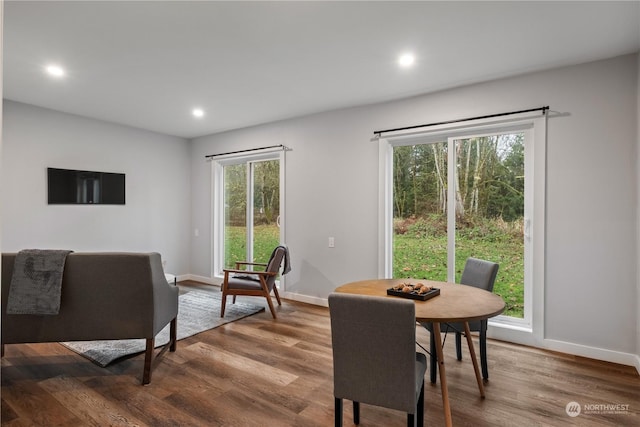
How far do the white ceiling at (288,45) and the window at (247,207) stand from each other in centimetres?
140

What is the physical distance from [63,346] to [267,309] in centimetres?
202

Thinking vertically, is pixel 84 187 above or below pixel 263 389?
above

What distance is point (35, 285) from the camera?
2408mm

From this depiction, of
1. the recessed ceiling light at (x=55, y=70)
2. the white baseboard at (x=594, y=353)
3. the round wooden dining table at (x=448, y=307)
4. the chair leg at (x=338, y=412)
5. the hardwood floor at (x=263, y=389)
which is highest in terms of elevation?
the recessed ceiling light at (x=55, y=70)

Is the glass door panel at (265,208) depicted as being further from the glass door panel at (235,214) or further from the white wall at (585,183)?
the white wall at (585,183)

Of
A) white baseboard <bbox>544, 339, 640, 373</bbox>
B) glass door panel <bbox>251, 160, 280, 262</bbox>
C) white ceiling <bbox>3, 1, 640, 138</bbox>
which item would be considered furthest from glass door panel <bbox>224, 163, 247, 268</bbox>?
white baseboard <bbox>544, 339, 640, 373</bbox>

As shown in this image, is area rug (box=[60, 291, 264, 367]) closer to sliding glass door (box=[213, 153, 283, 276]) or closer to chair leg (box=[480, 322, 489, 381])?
sliding glass door (box=[213, 153, 283, 276])

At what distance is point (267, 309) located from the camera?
14.5ft

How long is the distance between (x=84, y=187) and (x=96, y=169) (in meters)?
0.30

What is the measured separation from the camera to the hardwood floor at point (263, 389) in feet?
7.11

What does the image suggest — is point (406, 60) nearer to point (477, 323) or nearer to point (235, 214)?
point (477, 323)

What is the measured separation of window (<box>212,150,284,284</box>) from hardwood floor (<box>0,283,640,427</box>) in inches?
86.9

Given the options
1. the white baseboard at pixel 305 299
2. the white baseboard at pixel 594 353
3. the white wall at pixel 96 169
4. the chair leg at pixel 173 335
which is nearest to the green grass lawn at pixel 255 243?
the white baseboard at pixel 305 299

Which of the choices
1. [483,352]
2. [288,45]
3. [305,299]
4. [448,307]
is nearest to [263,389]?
[448,307]
